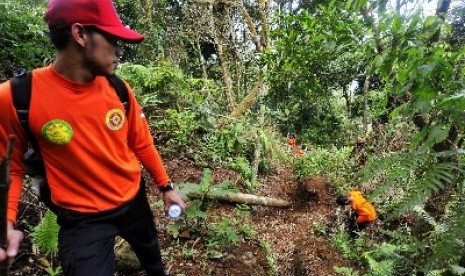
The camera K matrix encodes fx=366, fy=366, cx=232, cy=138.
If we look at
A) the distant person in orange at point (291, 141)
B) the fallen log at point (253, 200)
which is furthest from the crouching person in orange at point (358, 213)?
the distant person in orange at point (291, 141)

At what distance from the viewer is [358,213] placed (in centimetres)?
755

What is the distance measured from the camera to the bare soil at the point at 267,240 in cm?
445

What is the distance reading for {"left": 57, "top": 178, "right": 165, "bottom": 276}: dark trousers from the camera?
2.17 m

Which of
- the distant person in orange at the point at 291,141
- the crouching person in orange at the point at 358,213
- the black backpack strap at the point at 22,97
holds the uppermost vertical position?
the black backpack strap at the point at 22,97

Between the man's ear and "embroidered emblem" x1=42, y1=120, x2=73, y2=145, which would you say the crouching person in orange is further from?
the man's ear

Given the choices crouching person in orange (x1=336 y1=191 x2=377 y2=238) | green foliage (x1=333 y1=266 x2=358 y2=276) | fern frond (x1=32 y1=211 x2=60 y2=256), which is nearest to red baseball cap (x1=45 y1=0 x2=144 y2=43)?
fern frond (x1=32 y1=211 x2=60 y2=256)

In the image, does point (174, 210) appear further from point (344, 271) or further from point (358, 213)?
point (358, 213)

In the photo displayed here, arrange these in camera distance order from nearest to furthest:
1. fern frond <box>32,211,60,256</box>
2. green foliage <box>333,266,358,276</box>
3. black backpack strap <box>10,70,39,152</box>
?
black backpack strap <box>10,70,39,152</box>, fern frond <box>32,211,60,256</box>, green foliage <box>333,266,358,276</box>

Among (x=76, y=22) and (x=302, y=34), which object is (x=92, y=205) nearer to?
(x=76, y=22)

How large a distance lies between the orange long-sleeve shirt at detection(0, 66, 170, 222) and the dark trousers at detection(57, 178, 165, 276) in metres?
0.07

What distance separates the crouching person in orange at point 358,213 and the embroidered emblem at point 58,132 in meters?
6.53

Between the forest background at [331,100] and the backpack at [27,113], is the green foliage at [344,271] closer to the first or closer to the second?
the forest background at [331,100]

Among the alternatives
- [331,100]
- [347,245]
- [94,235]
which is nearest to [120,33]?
[94,235]

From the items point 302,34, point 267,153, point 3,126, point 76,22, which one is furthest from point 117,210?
point 267,153
